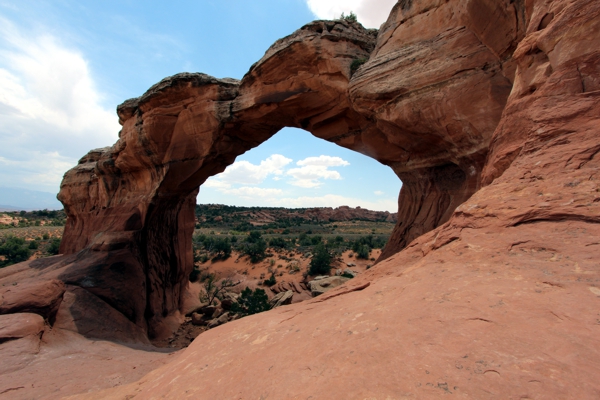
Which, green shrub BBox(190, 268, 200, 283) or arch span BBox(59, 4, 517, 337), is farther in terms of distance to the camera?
green shrub BBox(190, 268, 200, 283)

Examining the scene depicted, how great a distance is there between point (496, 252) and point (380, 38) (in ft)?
25.8

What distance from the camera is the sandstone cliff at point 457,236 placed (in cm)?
156

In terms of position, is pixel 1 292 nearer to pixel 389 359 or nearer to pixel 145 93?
pixel 145 93

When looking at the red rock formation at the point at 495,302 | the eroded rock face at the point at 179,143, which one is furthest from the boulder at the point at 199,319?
the red rock formation at the point at 495,302

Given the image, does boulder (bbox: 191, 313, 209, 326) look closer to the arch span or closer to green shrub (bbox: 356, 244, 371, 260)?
the arch span

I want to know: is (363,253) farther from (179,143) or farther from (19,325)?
(19,325)

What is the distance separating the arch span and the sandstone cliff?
0.20 feet

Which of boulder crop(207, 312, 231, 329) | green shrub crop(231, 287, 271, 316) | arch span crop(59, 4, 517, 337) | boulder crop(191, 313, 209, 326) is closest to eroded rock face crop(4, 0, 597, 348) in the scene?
arch span crop(59, 4, 517, 337)

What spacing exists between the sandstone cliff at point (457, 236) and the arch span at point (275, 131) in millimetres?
62

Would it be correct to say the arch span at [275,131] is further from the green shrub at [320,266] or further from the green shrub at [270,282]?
the green shrub at [320,266]

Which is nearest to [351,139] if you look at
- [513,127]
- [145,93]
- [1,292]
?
[513,127]

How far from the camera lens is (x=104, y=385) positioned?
14.3ft

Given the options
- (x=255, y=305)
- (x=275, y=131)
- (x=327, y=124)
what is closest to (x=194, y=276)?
(x=255, y=305)

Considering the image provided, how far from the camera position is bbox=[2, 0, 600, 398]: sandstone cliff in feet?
5.11
